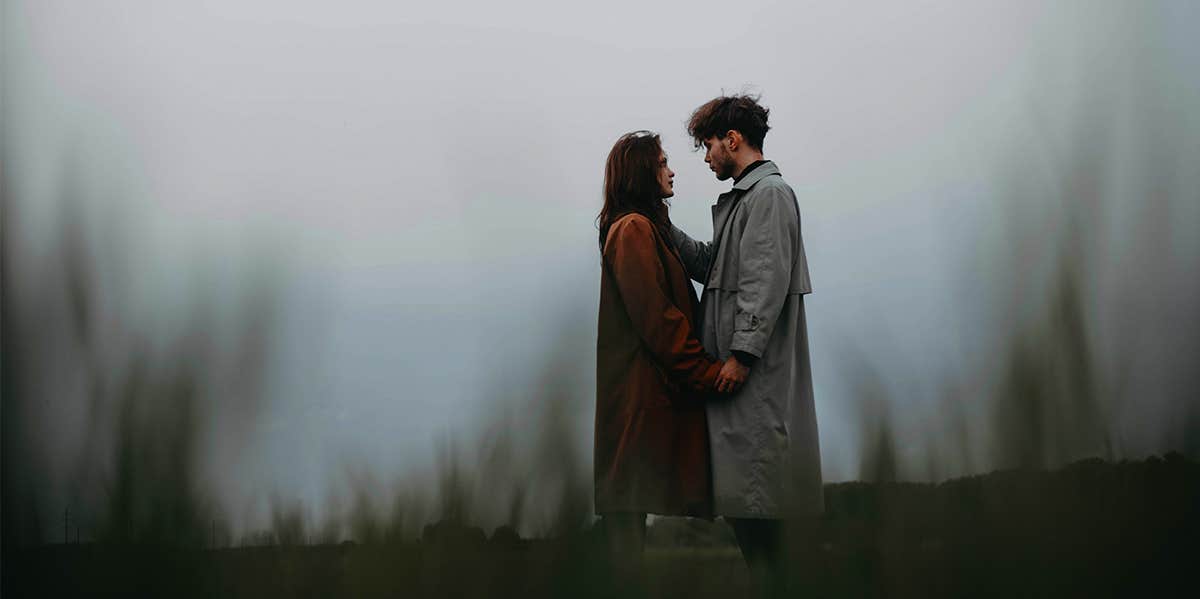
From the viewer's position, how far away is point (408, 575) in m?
3.10

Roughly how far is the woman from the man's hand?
2 cm

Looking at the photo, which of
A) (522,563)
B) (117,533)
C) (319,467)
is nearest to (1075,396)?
(522,563)

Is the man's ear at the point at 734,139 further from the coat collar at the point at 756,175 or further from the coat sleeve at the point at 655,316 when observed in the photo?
the coat sleeve at the point at 655,316

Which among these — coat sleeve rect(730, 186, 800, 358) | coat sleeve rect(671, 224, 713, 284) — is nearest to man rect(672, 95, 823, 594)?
coat sleeve rect(730, 186, 800, 358)

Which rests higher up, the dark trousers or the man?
the man

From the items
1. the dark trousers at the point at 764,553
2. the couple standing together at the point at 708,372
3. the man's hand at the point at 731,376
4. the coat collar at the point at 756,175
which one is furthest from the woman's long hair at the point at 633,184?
the dark trousers at the point at 764,553

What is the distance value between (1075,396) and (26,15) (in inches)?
134

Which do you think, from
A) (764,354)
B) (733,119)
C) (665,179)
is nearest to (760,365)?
(764,354)

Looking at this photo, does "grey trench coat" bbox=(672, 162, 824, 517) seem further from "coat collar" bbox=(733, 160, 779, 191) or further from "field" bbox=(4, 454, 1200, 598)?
"field" bbox=(4, 454, 1200, 598)

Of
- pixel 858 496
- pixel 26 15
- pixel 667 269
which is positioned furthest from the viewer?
pixel 26 15

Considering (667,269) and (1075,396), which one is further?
(1075,396)

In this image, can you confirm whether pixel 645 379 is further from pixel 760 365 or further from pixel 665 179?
pixel 665 179

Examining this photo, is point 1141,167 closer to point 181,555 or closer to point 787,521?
point 787,521

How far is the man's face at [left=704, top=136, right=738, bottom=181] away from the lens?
2998 millimetres
